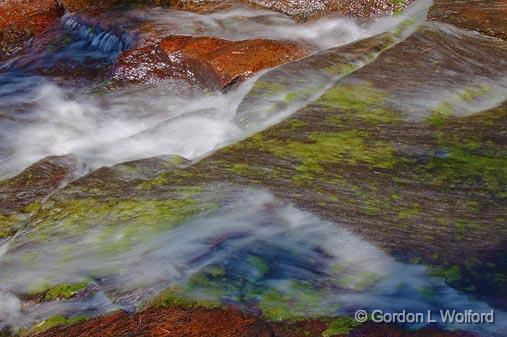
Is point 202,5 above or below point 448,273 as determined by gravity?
above

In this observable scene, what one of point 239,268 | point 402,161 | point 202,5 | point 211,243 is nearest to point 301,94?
point 402,161

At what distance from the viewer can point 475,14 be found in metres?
10.8

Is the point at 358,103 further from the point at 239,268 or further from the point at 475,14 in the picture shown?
the point at 475,14

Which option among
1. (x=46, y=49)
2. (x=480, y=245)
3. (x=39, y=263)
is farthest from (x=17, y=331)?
(x=46, y=49)

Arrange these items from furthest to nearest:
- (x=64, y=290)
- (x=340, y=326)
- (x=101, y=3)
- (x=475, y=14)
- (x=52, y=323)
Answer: (x=101, y=3) < (x=475, y=14) < (x=64, y=290) < (x=52, y=323) < (x=340, y=326)

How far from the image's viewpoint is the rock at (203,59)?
9.05 metres

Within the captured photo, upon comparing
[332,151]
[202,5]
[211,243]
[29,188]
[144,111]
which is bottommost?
[144,111]

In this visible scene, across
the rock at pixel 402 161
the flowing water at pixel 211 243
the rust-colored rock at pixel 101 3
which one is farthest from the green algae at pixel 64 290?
the rust-colored rock at pixel 101 3

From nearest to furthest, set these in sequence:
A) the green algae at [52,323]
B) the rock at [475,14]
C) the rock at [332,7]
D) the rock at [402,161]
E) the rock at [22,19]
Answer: the green algae at [52,323], the rock at [402,161], the rock at [475,14], the rock at [332,7], the rock at [22,19]

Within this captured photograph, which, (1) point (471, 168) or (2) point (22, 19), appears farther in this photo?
(2) point (22, 19)

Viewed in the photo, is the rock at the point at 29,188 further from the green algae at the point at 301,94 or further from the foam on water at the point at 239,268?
the green algae at the point at 301,94

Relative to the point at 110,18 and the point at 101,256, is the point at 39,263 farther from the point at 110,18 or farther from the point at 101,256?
the point at 110,18

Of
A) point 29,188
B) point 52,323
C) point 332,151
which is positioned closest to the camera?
point 52,323

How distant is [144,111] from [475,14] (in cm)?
537
